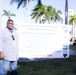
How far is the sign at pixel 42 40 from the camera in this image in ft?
39.4

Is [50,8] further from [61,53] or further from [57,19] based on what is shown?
Answer: [61,53]

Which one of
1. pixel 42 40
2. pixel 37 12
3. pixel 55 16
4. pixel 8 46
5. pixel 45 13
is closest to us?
pixel 8 46

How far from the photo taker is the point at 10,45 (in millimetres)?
7055

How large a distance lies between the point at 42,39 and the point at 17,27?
1.21m

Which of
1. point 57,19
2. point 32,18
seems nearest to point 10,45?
point 32,18

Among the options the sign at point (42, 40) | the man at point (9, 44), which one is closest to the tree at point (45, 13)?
the sign at point (42, 40)

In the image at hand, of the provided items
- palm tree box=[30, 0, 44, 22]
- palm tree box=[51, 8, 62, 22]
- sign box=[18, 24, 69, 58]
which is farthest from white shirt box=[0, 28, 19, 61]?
palm tree box=[51, 8, 62, 22]

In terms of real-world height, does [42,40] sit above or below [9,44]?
below

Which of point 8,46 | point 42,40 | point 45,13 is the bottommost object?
point 42,40

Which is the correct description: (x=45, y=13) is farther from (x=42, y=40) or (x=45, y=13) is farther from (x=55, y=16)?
(x=42, y=40)

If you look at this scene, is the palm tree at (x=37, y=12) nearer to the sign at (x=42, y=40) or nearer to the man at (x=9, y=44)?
the sign at (x=42, y=40)

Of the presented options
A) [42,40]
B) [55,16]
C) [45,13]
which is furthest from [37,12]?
[42,40]

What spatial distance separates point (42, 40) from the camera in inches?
474

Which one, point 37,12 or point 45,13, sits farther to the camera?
point 45,13
